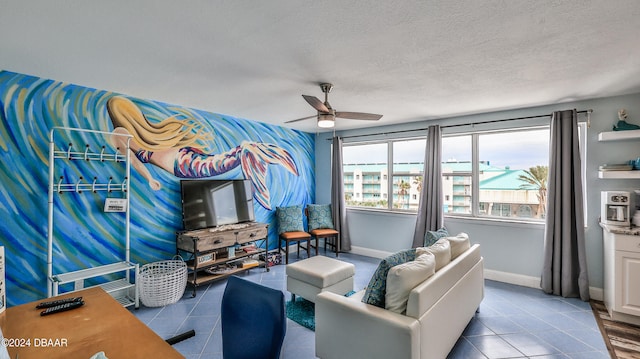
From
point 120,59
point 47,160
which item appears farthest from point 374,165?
point 47,160

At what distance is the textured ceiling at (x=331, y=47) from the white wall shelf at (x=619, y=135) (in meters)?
0.46

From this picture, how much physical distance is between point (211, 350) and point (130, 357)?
1.46 meters

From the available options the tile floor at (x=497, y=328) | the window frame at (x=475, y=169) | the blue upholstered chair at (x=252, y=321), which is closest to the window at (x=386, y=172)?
the window frame at (x=475, y=169)

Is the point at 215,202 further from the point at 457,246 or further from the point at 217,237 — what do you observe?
the point at 457,246

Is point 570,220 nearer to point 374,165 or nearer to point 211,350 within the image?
point 374,165

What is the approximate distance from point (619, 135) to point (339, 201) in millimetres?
3780

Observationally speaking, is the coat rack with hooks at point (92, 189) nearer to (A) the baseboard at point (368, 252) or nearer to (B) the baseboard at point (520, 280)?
(A) the baseboard at point (368, 252)

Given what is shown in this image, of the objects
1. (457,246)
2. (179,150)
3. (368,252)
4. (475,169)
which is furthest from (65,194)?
(475,169)

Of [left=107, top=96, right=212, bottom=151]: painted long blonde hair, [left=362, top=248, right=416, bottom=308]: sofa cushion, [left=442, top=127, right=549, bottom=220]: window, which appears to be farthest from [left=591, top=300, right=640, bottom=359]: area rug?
[left=107, top=96, right=212, bottom=151]: painted long blonde hair

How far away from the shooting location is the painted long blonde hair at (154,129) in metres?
3.21

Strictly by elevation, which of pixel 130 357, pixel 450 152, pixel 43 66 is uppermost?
pixel 43 66

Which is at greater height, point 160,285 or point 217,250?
point 217,250

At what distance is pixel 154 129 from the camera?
3.51 metres

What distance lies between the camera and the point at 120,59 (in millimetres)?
2303
